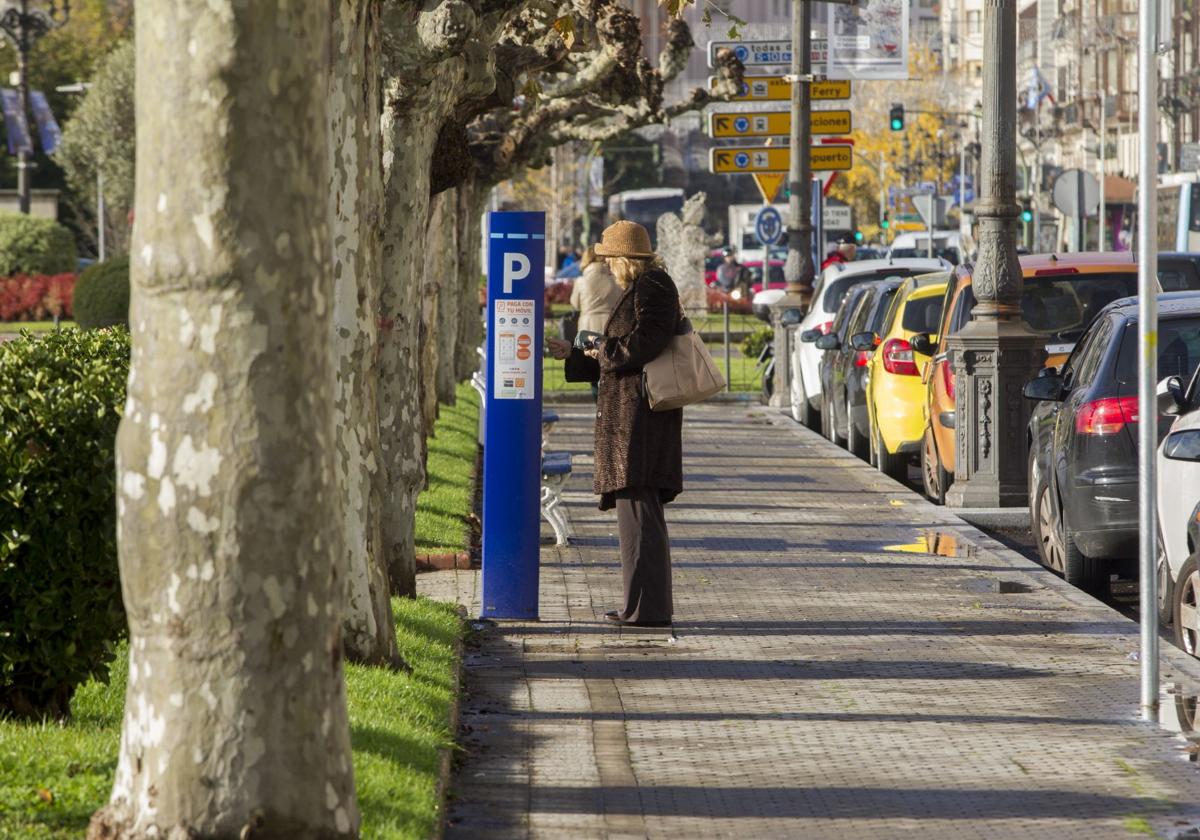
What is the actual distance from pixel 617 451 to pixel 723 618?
1.09 metres

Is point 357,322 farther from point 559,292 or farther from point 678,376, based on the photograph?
point 559,292

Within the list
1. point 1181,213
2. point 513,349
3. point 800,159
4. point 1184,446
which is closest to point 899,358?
point 513,349

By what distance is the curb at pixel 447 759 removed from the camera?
6254 millimetres

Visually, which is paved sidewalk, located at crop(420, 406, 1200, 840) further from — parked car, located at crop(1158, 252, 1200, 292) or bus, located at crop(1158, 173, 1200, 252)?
bus, located at crop(1158, 173, 1200, 252)

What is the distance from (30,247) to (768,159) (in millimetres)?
31371

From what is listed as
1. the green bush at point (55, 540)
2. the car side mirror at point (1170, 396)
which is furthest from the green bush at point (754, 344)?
the green bush at point (55, 540)

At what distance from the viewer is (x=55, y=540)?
6.38 m

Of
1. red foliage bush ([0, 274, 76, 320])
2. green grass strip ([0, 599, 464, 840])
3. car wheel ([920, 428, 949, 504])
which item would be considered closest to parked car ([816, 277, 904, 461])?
car wheel ([920, 428, 949, 504])

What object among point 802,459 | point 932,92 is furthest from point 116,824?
point 932,92

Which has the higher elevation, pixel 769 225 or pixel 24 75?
pixel 24 75

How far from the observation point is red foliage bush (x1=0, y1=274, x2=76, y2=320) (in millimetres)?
51312

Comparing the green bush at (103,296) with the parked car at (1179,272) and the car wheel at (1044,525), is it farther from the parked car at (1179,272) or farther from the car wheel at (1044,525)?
the car wheel at (1044,525)

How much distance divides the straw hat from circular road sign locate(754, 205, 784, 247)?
22399 millimetres

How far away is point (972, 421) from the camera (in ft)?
50.3
